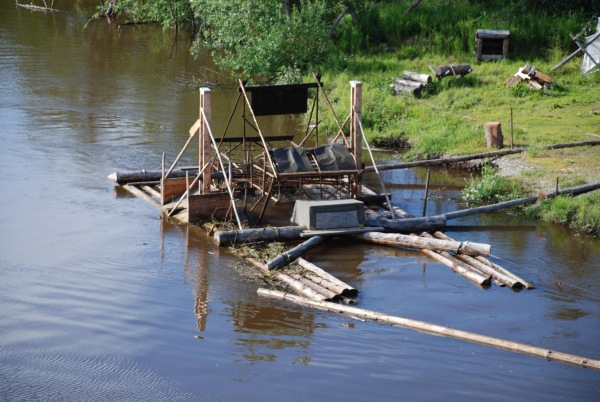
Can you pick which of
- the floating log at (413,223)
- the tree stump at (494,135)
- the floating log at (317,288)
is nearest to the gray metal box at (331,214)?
the floating log at (413,223)

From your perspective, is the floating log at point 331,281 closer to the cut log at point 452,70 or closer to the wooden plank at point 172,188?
the wooden plank at point 172,188

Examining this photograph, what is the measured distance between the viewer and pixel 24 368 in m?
12.4

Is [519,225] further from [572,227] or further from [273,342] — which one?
[273,342]

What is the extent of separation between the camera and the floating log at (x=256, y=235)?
16781mm

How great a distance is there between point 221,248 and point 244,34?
542 inches

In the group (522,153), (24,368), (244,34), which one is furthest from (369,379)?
(244,34)

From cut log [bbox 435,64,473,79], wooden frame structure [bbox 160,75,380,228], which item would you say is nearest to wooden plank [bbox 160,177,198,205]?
wooden frame structure [bbox 160,75,380,228]

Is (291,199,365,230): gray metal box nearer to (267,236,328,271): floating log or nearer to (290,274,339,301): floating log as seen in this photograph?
(267,236,328,271): floating log

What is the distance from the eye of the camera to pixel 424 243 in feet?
55.5


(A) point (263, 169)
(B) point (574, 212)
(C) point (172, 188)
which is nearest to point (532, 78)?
(B) point (574, 212)

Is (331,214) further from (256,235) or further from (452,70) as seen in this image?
(452,70)

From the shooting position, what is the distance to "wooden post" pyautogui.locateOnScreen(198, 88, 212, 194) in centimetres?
1792

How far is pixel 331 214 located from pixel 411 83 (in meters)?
10.9

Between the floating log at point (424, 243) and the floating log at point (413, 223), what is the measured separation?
486 millimetres
